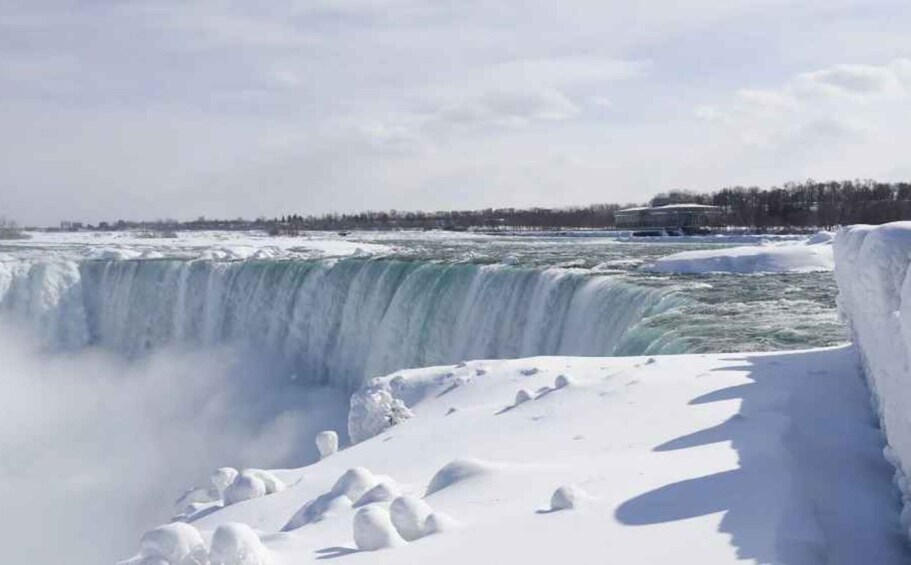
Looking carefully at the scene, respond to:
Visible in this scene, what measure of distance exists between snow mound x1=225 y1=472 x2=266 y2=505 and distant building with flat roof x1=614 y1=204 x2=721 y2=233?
2256 inches

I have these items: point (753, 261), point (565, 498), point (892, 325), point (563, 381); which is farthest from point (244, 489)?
point (753, 261)

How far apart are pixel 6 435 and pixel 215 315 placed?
744 centimetres

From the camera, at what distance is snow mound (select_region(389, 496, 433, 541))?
4.87 m

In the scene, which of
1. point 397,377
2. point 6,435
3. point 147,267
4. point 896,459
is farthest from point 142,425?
point 896,459

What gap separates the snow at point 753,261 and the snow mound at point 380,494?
1767 centimetres

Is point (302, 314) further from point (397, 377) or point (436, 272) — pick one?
point (397, 377)

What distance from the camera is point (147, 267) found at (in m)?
30.9

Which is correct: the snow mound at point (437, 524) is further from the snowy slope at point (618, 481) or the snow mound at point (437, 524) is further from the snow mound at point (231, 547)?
the snow mound at point (231, 547)

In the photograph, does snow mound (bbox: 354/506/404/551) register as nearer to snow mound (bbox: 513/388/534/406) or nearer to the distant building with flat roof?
snow mound (bbox: 513/388/534/406)

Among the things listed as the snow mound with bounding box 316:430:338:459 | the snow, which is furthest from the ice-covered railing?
the snow

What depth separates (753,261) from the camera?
2298 centimetres

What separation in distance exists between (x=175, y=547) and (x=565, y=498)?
2.11m

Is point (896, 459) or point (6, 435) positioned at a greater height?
point (896, 459)

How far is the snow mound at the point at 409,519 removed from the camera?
4871 mm
